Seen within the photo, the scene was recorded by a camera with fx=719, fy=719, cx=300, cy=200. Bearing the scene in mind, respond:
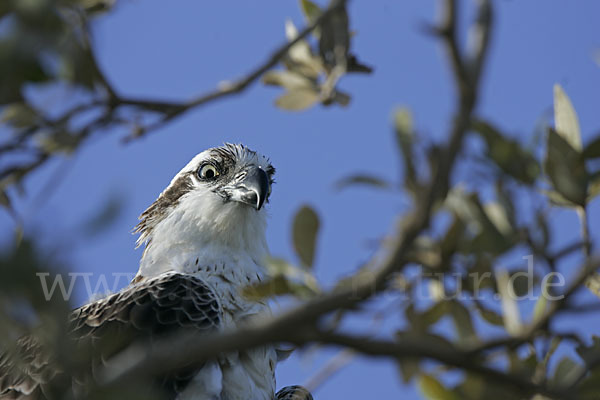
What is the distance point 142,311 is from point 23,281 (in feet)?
11.9

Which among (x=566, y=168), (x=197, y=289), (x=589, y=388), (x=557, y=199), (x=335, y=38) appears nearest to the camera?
(x=589, y=388)

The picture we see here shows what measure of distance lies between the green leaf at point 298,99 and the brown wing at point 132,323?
88.8 inches

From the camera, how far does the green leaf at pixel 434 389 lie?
260 cm

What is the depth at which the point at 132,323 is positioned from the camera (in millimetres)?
5383

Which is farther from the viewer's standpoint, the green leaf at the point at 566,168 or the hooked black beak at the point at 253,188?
the hooked black beak at the point at 253,188

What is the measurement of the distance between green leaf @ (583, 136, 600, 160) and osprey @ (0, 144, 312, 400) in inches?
102

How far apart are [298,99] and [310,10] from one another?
52 cm

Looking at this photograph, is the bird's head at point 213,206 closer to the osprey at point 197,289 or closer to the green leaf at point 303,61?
the osprey at point 197,289

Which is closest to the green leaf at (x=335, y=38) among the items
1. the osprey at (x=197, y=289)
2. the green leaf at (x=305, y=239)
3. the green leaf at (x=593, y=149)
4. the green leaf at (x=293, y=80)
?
the green leaf at (x=293, y=80)

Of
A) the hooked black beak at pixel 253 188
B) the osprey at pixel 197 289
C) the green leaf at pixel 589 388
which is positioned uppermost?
the green leaf at pixel 589 388

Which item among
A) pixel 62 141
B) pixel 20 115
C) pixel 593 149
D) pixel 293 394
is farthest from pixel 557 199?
pixel 293 394

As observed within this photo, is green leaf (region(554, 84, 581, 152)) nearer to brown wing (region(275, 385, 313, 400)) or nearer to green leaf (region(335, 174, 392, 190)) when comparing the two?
green leaf (region(335, 174, 392, 190))

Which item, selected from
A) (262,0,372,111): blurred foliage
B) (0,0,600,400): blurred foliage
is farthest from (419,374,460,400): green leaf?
(262,0,372,111): blurred foliage

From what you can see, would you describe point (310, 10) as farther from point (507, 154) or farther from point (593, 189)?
point (593, 189)
